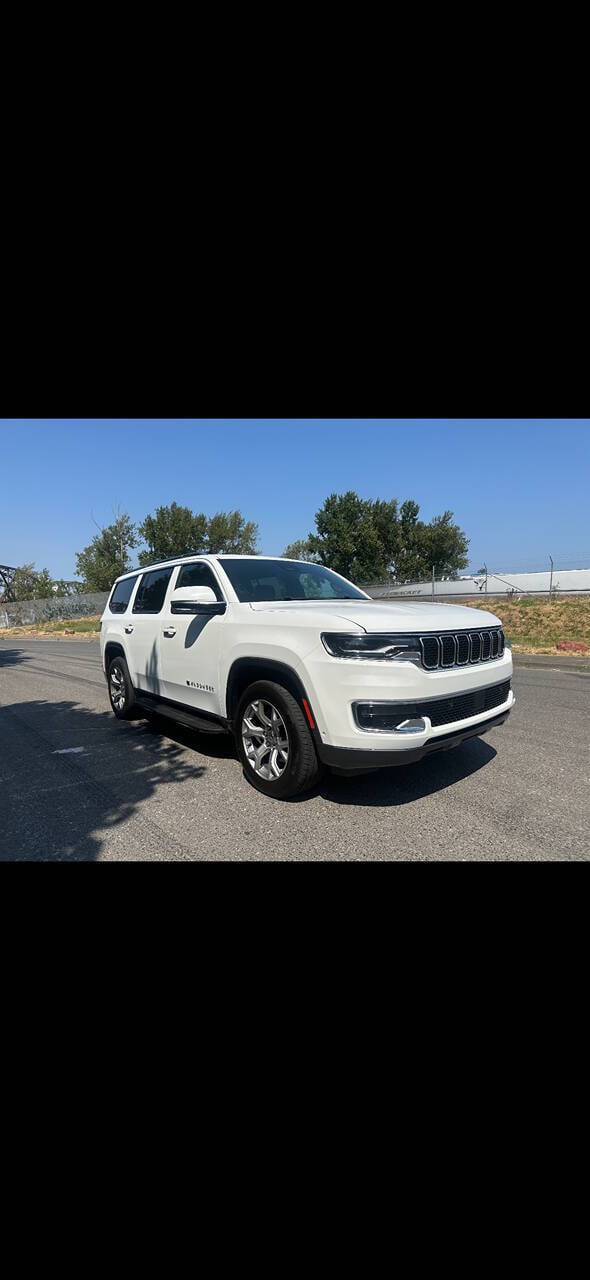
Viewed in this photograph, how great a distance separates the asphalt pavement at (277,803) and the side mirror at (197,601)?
54.7 inches

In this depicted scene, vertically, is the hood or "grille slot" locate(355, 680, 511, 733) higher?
the hood

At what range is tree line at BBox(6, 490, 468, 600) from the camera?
1838 inches

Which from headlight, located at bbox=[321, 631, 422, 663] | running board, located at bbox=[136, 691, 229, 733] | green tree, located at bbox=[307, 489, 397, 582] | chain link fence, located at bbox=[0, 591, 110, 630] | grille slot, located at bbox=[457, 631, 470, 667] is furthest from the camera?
green tree, located at bbox=[307, 489, 397, 582]

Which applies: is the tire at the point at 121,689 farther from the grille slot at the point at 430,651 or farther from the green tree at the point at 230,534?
the green tree at the point at 230,534

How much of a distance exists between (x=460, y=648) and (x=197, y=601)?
6.58 feet

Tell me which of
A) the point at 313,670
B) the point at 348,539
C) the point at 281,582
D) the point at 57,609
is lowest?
the point at 313,670

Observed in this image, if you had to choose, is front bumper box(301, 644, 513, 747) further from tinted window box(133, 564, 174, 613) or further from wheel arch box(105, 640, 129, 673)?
wheel arch box(105, 640, 129, 673)

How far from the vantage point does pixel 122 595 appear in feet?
20.5

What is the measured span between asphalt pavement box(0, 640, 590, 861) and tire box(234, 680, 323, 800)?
166 millimetres

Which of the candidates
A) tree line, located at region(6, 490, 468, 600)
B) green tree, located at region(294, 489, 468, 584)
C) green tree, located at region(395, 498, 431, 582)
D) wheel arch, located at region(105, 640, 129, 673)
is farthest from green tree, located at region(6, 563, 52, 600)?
wheel arch, located at region(105, 640, 129, 673)

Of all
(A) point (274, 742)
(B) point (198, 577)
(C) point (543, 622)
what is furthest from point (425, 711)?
(C) point (543, 622)

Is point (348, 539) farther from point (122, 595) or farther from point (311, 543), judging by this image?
point (122, 595)

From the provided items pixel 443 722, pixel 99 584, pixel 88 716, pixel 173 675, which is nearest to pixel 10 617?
pixel 99 584
